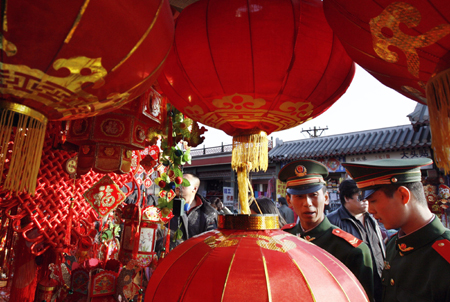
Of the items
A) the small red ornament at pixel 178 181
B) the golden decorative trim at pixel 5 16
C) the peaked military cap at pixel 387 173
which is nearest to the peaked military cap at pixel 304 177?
the peaked military cap at pixel 387 173

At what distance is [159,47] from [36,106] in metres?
0.41

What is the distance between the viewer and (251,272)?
84 centimetres

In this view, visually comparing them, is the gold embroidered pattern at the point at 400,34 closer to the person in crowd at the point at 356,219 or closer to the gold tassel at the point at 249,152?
the gold tassel at the point at 249,152

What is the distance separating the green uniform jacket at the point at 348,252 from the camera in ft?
6.06

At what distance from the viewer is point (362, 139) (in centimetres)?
1310

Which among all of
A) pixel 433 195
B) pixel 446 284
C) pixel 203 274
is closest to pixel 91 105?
pixel 203 274

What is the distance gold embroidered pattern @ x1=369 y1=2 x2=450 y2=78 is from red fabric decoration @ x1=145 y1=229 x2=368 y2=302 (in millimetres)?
A: 652

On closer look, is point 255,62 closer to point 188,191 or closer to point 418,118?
point 188,191

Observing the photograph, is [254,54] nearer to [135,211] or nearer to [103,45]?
[103,45]

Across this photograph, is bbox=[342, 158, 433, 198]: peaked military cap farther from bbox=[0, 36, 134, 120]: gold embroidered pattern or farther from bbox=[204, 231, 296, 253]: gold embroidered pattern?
bbox=[0, 36, 134, 120]: gold embroidered pattern

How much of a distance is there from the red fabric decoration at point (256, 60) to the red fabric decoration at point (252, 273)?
648 millimetres

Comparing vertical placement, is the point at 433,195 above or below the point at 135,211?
above

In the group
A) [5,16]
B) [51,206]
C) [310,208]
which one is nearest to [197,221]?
[51,206]

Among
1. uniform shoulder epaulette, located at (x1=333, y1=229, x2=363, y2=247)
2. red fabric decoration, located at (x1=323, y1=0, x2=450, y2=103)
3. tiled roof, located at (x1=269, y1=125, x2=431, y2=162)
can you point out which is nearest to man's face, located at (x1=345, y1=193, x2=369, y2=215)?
uniform shoulder epaulette, located at (x1=333, y1=229, x2=363, y2=247)
